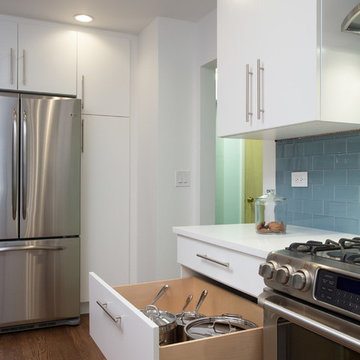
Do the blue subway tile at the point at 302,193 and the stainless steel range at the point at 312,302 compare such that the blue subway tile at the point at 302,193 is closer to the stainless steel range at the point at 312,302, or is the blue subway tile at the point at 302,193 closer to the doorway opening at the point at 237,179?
the stainless steel range at the point at 312,302

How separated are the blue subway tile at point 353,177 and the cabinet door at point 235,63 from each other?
0.47 metres

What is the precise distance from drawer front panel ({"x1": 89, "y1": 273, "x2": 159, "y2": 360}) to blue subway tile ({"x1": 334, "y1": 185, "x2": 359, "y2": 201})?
3.48 feet

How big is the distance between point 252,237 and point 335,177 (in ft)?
1.60

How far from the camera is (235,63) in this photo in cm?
196

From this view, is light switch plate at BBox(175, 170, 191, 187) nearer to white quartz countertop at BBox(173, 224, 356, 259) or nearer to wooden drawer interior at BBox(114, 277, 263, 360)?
white quartz countertop at BBox(173, 224, 356, 259)

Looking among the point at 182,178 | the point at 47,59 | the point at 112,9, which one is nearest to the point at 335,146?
the point at 182,178

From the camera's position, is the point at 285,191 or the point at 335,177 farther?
the point at 285,191

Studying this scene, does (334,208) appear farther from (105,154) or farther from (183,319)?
(105,154)

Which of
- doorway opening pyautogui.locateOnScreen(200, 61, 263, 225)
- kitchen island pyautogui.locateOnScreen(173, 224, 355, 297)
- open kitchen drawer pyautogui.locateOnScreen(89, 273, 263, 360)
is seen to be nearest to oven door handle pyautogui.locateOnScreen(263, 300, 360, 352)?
open kitchen drawer pyautogui.locateOnScreen(89, 273, 263, 360)

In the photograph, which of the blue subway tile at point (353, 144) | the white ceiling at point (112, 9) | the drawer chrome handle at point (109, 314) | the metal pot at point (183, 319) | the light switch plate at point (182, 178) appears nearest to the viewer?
the drawer chrome handle at point (109, 314)

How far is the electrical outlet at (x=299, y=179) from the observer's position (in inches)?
81.1

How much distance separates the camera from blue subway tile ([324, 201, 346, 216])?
6.07ft

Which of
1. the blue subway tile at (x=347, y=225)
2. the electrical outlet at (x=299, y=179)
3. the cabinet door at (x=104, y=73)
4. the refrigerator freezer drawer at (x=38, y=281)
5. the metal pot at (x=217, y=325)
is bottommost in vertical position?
the refrigerator freezer drawer at (x=38, y=281)

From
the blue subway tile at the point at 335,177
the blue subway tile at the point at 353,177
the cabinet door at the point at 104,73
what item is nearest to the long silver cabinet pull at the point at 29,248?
the cabinet door at the point at 104,73
